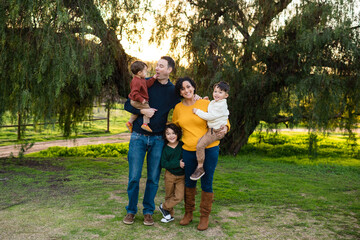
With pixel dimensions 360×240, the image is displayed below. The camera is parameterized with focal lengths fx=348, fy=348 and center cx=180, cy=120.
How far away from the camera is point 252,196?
201 inches

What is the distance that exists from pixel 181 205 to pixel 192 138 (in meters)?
1.37

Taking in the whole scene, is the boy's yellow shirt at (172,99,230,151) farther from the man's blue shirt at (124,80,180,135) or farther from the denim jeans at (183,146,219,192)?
the man's blue shirt at (124,80,180,135)

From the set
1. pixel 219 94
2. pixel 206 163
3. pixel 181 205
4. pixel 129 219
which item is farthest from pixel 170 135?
pixel 181 205

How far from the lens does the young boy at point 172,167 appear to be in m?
3.54

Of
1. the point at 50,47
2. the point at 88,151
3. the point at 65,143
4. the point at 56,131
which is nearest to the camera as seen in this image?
the point at 50,47

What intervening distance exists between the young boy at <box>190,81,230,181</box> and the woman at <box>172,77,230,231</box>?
8 cm

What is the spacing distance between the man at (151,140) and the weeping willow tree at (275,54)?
170 inches

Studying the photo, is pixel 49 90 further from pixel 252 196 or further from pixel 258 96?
pixel 258 96

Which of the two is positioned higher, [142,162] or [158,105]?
[158,105]

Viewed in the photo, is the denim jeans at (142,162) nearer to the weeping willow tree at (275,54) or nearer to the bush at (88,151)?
the weeping willow tree at (275,54)

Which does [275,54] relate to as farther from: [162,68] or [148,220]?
[148,220]

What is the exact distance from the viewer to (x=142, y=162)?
11.7 feet

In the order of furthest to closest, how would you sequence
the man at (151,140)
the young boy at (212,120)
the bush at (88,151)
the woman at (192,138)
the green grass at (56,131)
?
the bush at (88,151) < the green grass at (56,131) < the man at (151,140) < the woman at (192,138) < the young boy at (212,120)

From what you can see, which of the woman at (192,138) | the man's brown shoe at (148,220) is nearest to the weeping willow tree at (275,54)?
the woman at (192,138)
